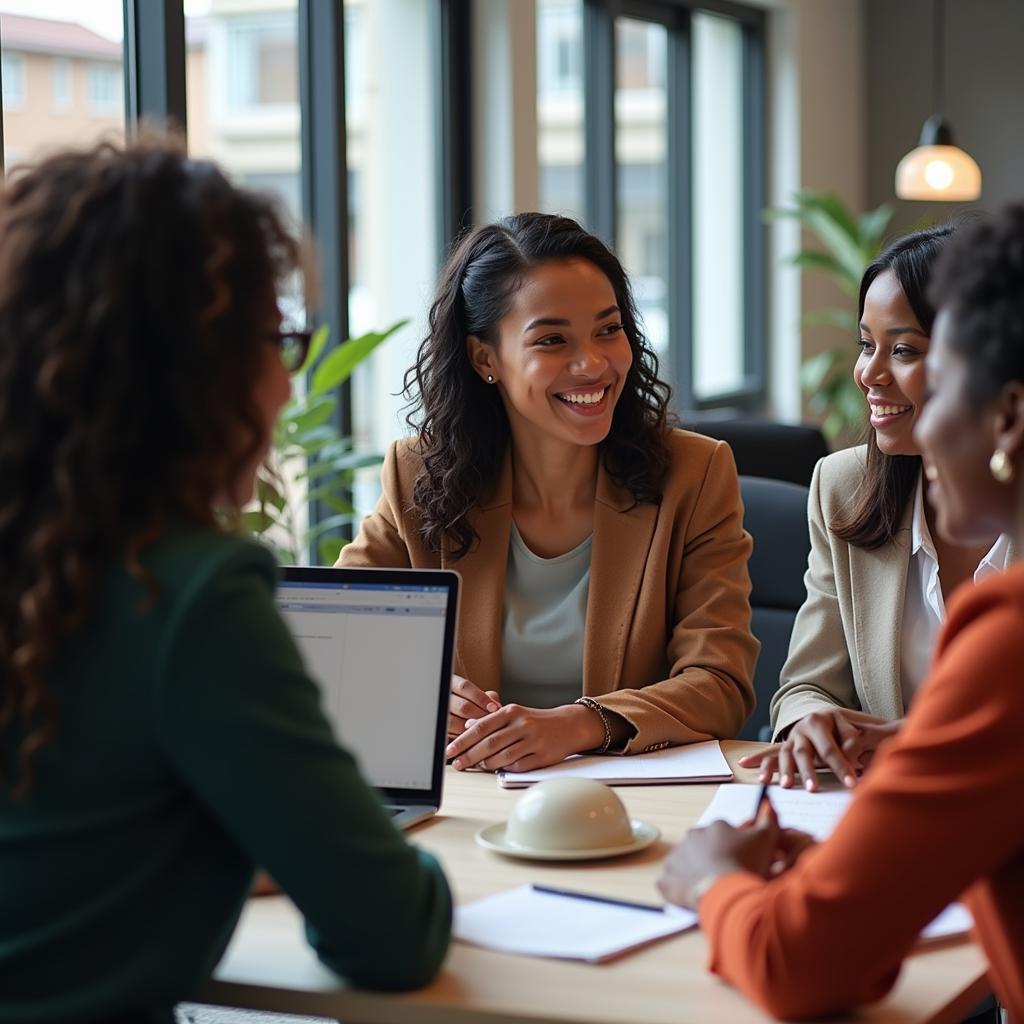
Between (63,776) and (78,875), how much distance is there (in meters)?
0.07

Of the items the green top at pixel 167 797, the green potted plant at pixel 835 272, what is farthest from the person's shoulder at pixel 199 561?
the green potted plant at pixel 835 272

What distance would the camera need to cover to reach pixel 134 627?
980mm

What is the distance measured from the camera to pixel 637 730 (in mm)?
1871

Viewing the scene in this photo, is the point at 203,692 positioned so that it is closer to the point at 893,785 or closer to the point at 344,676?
the point at 893,785

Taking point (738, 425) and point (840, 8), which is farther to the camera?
point (840, 8)

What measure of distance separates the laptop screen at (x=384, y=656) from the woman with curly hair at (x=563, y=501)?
0.37m

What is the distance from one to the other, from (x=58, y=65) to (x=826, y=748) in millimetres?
2465

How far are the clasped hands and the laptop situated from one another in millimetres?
168

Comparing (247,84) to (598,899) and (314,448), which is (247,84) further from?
(598,899)

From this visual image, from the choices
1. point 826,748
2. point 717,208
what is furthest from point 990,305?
point 717,208

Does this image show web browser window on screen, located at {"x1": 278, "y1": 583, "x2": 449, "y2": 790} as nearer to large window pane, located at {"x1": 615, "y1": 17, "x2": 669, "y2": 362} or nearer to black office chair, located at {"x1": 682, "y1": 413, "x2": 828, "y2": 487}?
black office chair, located at {"x1": 682, "y1": 413, "x2": 828, "y2": 487}

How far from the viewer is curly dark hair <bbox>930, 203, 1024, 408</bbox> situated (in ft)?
3.43

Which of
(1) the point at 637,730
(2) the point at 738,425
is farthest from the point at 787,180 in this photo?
(1) the point at 637,730

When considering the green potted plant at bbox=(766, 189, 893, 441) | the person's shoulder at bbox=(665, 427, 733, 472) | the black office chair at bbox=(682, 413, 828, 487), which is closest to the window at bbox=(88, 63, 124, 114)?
the black office chair at bbox=(682, 413, 828, 487)
